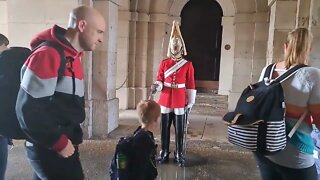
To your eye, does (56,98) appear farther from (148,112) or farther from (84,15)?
(148,112)

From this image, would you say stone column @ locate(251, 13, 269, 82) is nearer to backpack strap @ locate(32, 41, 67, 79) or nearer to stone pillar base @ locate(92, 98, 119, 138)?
stone pillar base @ locate(92, 98, 119, 138)

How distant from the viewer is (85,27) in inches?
60.1

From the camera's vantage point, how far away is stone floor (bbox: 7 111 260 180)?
3471 millimetres

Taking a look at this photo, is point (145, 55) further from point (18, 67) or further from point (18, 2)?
point (18, 67)

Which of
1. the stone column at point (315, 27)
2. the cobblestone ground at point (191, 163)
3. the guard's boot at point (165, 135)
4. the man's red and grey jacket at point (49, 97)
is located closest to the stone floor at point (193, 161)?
the cobblestone ground at point (191, 163)

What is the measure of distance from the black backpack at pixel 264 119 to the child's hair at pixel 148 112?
65 centimetres

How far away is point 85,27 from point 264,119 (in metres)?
0.97

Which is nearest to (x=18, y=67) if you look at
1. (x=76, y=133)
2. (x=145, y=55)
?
(x=76, y=133)

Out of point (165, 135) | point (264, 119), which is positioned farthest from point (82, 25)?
point (165, 135)

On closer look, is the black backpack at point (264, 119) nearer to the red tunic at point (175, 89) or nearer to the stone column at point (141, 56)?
the red tunic at point (175, 89)

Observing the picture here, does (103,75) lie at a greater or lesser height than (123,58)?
lesser

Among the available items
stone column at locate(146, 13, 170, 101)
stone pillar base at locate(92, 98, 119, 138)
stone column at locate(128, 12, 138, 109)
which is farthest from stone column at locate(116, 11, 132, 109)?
stone pillar base at locate(92, 98, 119, 138)

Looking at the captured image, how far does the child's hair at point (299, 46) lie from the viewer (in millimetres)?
1630

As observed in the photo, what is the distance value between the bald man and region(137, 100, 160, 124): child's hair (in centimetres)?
62
